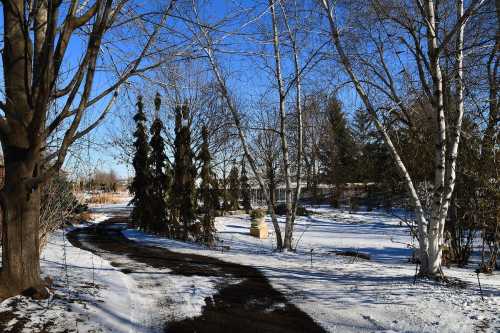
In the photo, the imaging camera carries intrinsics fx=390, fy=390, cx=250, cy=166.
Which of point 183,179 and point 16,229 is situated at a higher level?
point 183,179

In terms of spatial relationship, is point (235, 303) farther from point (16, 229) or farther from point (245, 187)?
point (245, 187)

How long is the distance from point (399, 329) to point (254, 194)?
3277cm

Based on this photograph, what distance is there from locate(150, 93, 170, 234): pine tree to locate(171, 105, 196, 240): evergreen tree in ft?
3.37

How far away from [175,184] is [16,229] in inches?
424

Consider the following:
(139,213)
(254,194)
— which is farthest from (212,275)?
(254,194)

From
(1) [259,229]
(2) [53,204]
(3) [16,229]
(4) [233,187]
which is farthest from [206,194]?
(4) [233,187]

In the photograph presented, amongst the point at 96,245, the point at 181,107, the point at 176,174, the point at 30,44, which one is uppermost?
the point at 181,107

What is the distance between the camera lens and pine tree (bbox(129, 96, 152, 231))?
16547 mm

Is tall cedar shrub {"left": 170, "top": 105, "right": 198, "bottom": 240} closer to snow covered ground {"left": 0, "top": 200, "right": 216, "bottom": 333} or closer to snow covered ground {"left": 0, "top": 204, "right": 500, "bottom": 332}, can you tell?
snow covered ground {"left": 0, "top": 204, "right": 500, "bottom": 332}

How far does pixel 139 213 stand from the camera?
16.7 meters

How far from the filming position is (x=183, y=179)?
1480cm

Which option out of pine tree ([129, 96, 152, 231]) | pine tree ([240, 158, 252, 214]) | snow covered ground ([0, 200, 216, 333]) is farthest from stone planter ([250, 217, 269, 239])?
pine tree ([240, 158, 252, 214])

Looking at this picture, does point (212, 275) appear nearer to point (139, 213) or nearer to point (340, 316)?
point (340, 316)

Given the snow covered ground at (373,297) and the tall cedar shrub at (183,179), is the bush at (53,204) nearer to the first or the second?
the snow covered ground at (373,297)
